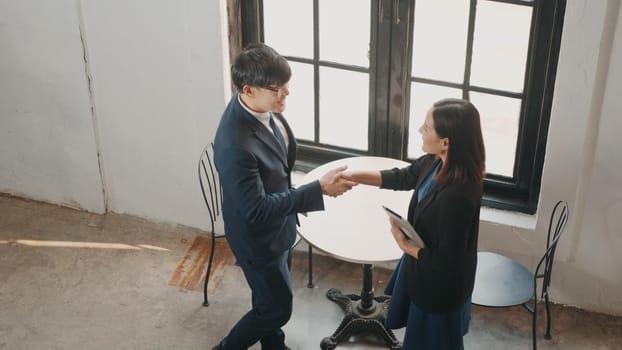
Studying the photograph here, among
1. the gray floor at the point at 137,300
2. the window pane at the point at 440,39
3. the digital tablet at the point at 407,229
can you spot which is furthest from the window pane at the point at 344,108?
the digital tablet at the point at 407,229

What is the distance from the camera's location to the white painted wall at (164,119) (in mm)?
3947

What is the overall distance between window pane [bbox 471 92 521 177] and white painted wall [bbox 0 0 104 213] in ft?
7.84

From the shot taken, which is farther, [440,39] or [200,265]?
[200,265]

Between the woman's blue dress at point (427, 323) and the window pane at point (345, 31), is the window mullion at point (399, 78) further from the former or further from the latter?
the woman's blue dress at point (427, 323)

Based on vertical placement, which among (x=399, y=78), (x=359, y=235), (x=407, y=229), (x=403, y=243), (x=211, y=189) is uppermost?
(x=399, y=78)

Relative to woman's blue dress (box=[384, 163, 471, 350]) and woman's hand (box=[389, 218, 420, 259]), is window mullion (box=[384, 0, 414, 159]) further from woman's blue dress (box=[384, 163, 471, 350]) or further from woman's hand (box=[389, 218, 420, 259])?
woman's hand (box=[389, 218, 420, 259])

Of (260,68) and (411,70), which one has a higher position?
(260,68)

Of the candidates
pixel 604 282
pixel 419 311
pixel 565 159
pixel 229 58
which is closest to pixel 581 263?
pixel 604 282

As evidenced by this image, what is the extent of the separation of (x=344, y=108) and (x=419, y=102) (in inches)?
18.3

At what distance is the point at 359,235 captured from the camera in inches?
153

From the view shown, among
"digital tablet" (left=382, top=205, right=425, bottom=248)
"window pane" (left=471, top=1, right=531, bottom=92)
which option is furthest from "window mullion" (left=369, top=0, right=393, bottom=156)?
"digital tablet" (left=382, top=205, right=425, bottom=248)

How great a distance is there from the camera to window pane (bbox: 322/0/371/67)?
4.42 meters

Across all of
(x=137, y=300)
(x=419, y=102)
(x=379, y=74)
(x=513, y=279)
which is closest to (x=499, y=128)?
(x=419, y=102)

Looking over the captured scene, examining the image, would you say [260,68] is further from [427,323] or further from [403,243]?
[427,323]
